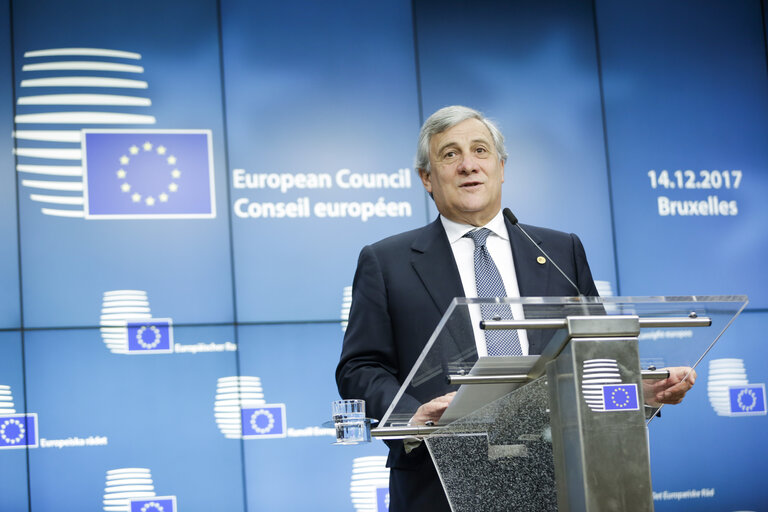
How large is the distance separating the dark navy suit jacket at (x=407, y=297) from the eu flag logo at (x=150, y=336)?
2738mm

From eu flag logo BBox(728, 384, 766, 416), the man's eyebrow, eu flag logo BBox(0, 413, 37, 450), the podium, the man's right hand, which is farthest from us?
eu flag logo BBox(728, 384, 766, 416)

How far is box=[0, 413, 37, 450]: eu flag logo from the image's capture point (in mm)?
4699

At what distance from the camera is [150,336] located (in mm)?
→ 4938

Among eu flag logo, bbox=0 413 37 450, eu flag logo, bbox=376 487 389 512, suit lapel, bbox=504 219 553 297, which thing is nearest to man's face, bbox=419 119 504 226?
suit lapel, bbox=504 219 553 297

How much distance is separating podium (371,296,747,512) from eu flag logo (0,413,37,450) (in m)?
3.57

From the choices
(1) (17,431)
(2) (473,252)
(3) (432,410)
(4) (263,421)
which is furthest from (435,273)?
(1) (17,431)

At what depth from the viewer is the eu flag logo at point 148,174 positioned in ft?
16.4

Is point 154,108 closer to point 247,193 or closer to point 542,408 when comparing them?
point 247,193

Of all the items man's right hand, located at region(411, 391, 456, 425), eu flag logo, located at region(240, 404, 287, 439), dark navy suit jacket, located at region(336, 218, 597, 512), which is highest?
dark navy suit jacket, located at region(336, 218, 597, 512)

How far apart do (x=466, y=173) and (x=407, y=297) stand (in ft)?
1.31

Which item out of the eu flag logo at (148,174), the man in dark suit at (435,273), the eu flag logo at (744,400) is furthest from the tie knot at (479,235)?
the eu flag logo at (744,400)

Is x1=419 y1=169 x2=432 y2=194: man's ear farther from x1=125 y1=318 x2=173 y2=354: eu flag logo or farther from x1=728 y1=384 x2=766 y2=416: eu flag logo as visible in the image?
x1=728 y1=384 x2=766 y2=416: eu flag logo

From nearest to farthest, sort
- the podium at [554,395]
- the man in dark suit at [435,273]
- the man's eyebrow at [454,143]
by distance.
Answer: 1. the podium at [554,395]
2. the man in dark suit at [435,273]
3. the man's eyebrow at [454,143]

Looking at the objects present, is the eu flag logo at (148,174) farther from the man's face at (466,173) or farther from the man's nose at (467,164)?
the man's nose at (467,164)
